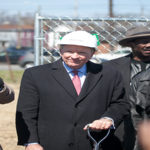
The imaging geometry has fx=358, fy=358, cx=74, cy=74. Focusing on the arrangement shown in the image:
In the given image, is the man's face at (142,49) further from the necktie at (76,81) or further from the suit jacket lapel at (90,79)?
the necktie at (76,81)

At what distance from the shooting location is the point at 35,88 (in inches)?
107

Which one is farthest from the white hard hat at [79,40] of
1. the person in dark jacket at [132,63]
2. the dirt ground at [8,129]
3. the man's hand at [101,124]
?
the dirt ground at [8,129]

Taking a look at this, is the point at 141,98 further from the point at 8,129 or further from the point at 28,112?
the point at 8,129

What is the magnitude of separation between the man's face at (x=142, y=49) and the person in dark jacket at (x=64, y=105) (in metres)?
0.76

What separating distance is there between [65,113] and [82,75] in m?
0.34

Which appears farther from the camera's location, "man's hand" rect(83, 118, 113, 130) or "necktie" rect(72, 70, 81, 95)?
"necktie" rect(72, 70, 81, 95)

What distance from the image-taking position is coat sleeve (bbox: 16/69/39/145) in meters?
2.67

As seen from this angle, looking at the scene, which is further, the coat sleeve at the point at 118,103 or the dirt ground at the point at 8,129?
the dirt ground at the point at 8,129

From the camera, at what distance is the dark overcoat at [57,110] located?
2.69 meters

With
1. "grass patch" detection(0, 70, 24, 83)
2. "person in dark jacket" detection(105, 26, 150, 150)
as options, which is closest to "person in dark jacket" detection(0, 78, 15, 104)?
"person in dark jacket" detection(105, 26, 150, 150)

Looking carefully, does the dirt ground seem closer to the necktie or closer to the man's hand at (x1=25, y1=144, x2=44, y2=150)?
the man's hand at (x1=25, y1=144, x2=44, y2=150)

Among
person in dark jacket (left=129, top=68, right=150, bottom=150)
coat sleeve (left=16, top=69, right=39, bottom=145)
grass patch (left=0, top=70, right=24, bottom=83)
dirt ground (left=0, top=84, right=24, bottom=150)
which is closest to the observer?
person in dark jacket (left=129, top=68, right=150, bottom=150)

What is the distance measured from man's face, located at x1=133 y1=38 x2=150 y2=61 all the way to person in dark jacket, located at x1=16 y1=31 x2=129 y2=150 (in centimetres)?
76

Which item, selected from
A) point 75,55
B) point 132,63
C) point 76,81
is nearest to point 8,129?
point 132,63
